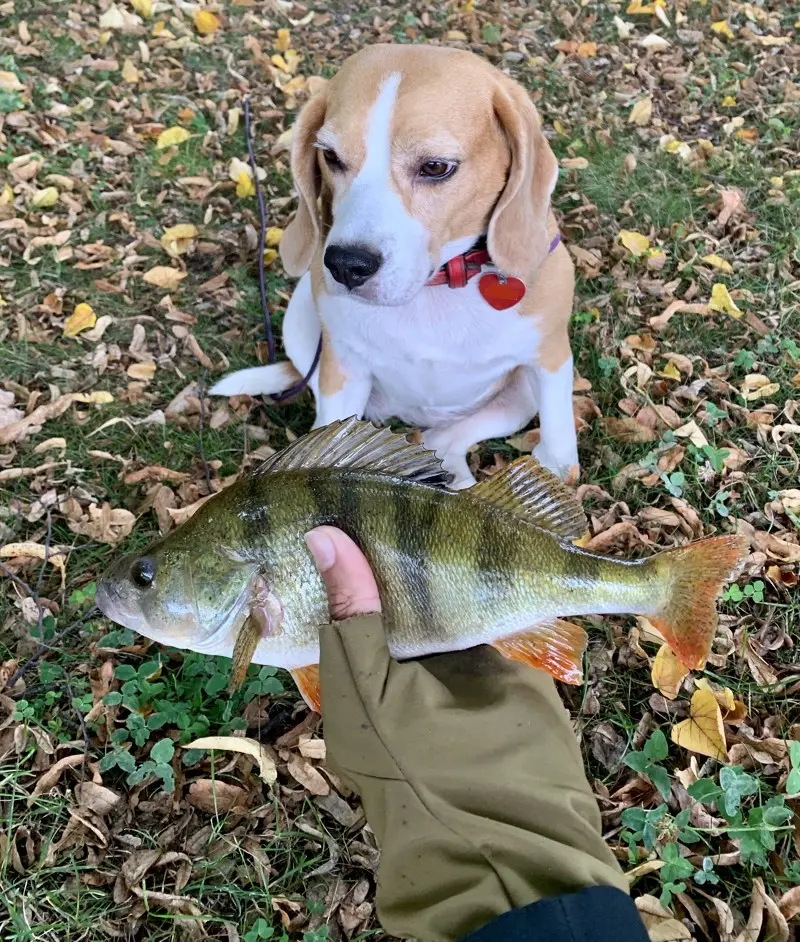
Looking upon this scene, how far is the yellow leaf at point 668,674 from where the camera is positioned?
2600mm

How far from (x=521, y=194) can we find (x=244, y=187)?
2757 millimetres

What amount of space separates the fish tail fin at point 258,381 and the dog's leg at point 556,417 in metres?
1.16

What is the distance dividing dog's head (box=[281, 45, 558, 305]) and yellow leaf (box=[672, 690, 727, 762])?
1596 millimetres

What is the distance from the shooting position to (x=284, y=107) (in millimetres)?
5473

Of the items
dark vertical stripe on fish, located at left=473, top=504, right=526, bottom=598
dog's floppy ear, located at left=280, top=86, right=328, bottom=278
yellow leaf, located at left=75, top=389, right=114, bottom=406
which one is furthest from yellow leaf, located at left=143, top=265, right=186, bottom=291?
dark vertical stripe on fish, located at left=473, top=504, right=526, bottom=598

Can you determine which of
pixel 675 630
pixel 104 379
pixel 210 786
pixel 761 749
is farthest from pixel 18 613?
pixel 761 749

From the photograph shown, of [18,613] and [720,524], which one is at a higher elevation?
[720,524]

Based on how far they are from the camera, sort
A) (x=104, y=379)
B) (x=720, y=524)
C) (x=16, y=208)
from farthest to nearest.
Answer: (x=16, y=208), (x=104, y=379), (x=720, y=524)

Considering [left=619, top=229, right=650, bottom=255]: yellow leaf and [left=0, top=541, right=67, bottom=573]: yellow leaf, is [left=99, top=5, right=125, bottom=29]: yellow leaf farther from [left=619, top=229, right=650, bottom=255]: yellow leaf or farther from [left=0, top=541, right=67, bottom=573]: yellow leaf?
[left=0, top=541, right=67, bottom=573]: yellow leaf

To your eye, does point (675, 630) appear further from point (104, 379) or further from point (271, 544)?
point (104, 379)

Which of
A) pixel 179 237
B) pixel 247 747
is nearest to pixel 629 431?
pixel 247 747

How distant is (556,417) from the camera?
9.82 ft

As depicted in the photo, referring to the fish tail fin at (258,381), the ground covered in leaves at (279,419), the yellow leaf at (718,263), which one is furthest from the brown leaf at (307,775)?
the yellow leaf at (718,263)

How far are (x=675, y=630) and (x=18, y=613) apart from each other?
2.39 meters
